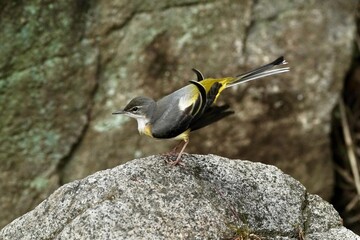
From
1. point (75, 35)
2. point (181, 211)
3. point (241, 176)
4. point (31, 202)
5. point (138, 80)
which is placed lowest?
point (31, 202)

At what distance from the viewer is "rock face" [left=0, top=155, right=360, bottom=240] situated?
4539 mm

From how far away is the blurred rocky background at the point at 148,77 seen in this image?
824cm

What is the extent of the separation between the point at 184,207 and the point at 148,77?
3.94 meters

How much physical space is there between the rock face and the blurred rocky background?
10.7ft

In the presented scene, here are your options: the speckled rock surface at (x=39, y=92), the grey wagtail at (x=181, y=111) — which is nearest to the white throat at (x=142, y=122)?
the grey wagtail at (x=181, y=111)

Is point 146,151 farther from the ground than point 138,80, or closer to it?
closer to it

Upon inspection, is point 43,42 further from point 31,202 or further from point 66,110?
point 31,202

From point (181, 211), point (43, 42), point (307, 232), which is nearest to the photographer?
point (181, 211)

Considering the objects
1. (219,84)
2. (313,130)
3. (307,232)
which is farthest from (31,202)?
(307,232)

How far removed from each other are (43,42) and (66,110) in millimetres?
701

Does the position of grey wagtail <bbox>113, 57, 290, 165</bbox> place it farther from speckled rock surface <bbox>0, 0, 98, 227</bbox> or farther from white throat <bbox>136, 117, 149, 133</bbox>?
speckled rock surface <bbox>0, 0, 98, 227</bbox>

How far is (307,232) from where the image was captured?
16.3 ft

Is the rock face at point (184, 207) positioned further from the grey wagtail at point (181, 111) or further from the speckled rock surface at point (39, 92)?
the speckled rock surface at point (39, 92)

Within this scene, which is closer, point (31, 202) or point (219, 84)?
point (219, 84)
